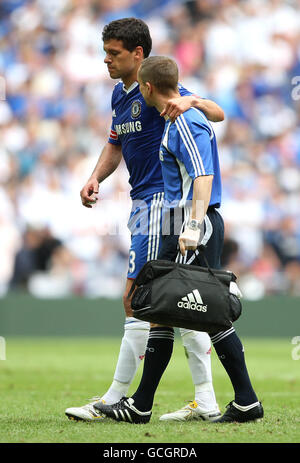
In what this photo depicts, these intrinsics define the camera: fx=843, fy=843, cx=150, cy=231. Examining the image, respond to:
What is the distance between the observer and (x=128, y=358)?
5523mm

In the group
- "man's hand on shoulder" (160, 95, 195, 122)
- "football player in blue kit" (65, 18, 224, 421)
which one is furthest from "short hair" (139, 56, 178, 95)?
"football player in blue kit" (65, 18, 224, 421)

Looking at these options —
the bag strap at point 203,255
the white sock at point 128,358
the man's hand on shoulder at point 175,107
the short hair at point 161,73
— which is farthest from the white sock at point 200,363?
the short hair at point 161,73

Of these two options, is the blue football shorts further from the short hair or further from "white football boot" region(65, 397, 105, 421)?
"white football boot" region(65, 397, 105, 421)

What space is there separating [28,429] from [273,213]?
10.4m

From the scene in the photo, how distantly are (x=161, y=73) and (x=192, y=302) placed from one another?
140 centimetres

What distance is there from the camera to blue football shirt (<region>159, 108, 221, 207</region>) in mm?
4840

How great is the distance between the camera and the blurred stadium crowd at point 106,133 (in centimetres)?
1446

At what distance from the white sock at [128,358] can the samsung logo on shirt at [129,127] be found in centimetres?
126

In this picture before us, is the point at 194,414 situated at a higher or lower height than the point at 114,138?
lower

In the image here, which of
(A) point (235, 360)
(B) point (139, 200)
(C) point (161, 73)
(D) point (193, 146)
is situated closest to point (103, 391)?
(B) point (139, 200)

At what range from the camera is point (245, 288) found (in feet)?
47.1

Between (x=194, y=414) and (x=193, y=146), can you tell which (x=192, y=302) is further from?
(x=194, y=414)

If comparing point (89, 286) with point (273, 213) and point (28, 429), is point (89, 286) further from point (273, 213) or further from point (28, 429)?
point (28, 429)
